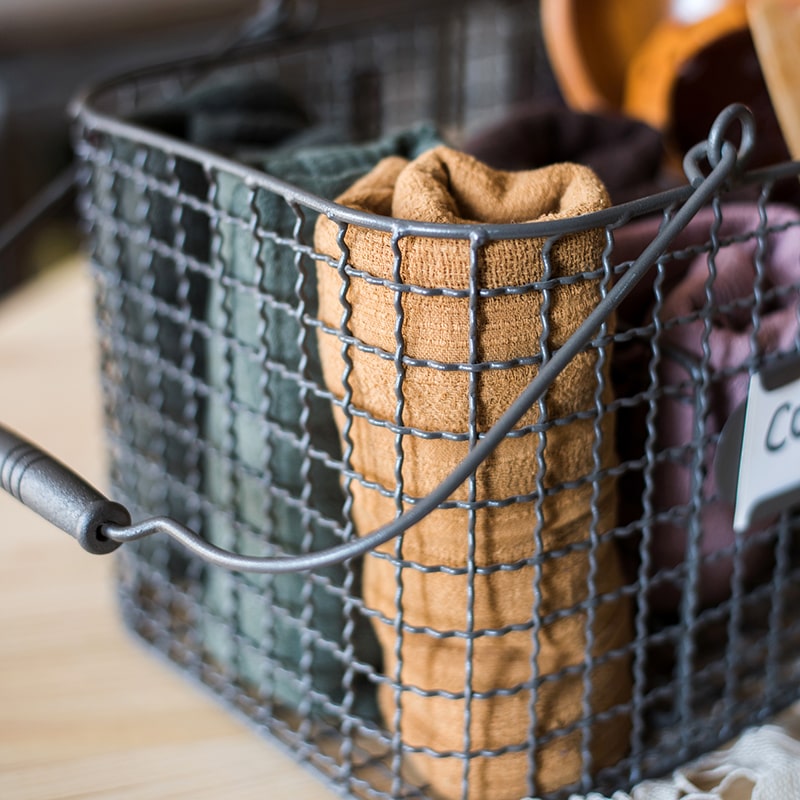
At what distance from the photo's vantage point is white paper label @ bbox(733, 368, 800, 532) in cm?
31

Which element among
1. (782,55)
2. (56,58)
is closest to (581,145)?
(782,55)

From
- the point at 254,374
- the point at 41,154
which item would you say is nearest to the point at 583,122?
the point at 254,374

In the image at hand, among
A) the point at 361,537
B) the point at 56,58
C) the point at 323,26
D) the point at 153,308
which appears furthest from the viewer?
the point at 56,58

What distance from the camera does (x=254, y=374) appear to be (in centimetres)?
34

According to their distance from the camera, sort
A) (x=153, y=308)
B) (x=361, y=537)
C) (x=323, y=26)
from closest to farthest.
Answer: (x=361, y=537), (x=153, y=308), (x=323, y=26)

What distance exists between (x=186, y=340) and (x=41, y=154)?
3.07 ft

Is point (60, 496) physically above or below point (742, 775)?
above

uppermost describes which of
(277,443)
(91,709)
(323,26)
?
(323,26)

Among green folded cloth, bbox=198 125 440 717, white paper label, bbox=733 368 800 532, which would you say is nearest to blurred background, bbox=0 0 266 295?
green folded cloth, bbox=198 125 440 717

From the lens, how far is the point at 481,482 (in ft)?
0.90

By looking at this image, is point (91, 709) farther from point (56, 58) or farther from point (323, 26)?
point (56, 58)

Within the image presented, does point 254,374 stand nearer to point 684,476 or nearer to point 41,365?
point 684,476

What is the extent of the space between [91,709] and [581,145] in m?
0.29

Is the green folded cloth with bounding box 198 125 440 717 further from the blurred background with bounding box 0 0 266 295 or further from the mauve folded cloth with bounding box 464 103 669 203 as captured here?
the blurred background with bounding box 0 0 266 295
